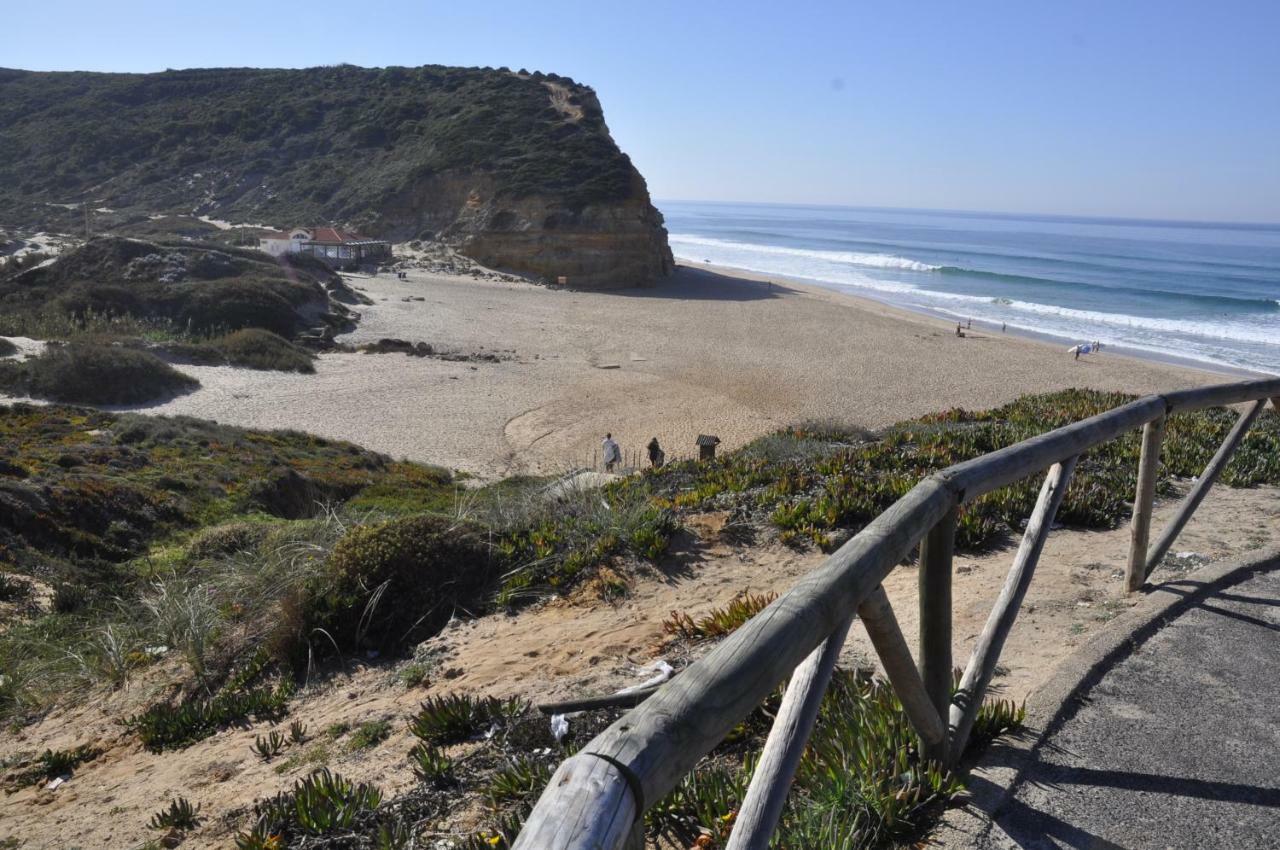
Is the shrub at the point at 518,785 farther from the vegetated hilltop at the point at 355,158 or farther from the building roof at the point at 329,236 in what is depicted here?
the building roof at the point at 329,236

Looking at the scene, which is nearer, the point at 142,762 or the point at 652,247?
the point at 142,762

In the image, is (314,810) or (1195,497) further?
(1195,497)

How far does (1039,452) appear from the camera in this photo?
3061mm

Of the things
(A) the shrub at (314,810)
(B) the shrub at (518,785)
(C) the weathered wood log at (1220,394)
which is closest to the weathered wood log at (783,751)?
(B) the shrub at (518,785)

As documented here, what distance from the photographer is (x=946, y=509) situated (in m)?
2.49

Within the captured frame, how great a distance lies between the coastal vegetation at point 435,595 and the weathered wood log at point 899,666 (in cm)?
15

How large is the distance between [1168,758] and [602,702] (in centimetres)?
205

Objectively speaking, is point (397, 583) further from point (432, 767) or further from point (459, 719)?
point (432, 767)

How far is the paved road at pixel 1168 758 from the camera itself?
2369 mm

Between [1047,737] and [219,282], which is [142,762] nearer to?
[1047,737]

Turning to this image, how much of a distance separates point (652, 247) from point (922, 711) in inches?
1806

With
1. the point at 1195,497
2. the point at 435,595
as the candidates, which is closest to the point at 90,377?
the point at 435,595

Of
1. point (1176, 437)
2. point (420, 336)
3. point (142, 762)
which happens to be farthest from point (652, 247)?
point (142, 762)

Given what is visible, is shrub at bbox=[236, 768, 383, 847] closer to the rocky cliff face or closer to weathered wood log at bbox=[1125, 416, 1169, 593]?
weathered wood log at bbox=[1125, 416, 1169, 593]
